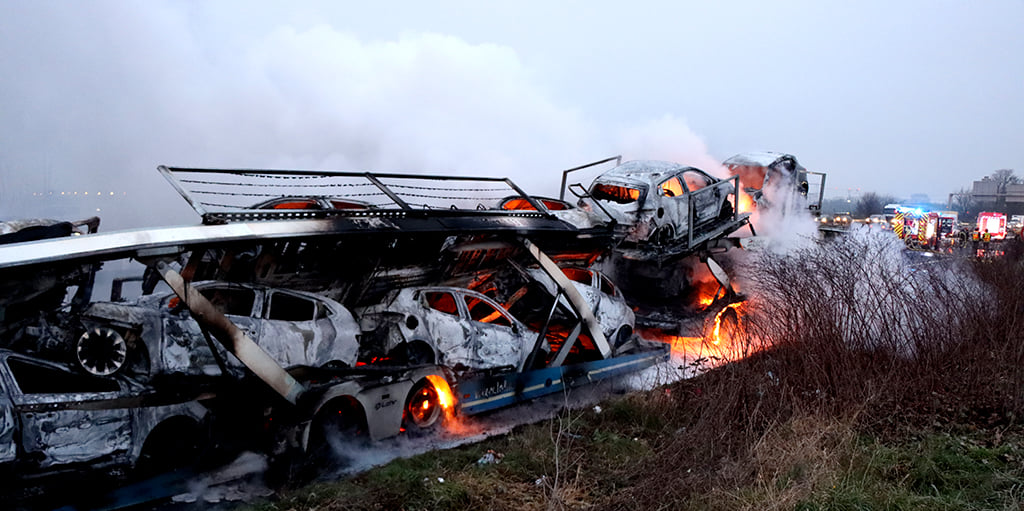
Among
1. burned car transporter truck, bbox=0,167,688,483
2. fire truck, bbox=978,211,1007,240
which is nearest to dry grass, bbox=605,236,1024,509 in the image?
burned car transporter truck, bbox=0,167,688,483

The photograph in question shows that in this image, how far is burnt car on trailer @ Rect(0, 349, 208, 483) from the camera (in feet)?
13.7

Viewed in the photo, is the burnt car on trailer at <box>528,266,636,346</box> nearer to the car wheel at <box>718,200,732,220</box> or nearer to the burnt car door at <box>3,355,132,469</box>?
the car wheel at <box>718,200,732,220</box>

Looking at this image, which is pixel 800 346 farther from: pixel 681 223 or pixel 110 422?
pixel 110 422

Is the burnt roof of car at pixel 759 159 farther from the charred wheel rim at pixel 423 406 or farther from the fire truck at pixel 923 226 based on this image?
the fire truck at pixel 923 226

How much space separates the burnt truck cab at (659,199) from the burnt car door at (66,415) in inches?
314

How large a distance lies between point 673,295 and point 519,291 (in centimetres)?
495

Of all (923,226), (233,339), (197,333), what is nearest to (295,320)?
(197,333)

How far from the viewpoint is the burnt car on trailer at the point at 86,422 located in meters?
4.19

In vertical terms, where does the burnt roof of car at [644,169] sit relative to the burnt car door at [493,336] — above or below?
above

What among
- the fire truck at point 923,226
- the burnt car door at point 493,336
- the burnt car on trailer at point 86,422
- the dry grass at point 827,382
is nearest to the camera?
the burnt car on trailer at point 86,422

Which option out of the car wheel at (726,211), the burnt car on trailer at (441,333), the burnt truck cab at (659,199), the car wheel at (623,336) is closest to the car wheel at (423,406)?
the burnt car on trailer at (441,333)

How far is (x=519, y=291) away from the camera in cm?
856

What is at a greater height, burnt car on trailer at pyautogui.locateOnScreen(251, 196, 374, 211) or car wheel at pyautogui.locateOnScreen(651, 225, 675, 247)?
burnt car on trailer at pyautogui.locateOnScreen(251, 196, 374, 211)

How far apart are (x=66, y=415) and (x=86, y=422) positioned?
5.8 inches
